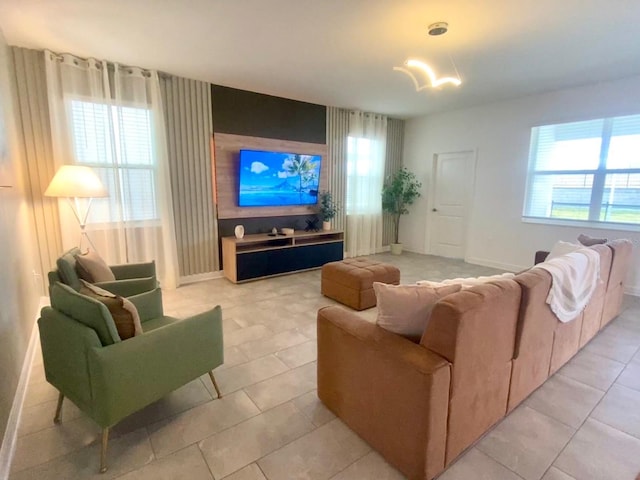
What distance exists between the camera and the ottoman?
347 cm

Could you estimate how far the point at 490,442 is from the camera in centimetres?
172

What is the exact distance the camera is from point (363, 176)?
612 cm

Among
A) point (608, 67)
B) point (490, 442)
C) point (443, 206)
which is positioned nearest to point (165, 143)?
point (490, 442)

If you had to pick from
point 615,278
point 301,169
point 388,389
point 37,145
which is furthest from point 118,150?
point 615,278

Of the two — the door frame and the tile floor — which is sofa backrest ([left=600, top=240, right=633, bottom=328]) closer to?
the tile floor

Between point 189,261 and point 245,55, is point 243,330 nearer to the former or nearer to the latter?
point 189,261

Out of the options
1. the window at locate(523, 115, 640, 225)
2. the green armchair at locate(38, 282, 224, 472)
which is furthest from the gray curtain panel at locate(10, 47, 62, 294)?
the window at locate(523, 115, 640, 225)

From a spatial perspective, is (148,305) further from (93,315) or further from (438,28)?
(438,28)

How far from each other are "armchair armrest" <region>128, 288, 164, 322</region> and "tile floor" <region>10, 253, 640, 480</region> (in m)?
0.56

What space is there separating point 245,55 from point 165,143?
1497 millimetres

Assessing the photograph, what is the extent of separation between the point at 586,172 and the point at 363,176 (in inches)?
130

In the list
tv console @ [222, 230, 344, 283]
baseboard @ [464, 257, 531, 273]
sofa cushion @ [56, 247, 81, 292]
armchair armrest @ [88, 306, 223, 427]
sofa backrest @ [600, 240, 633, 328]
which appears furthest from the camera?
baseboard @ [464, 257, 531, 273]

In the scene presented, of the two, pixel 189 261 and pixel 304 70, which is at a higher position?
pixel 304 70

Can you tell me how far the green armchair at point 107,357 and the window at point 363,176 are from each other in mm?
4523
